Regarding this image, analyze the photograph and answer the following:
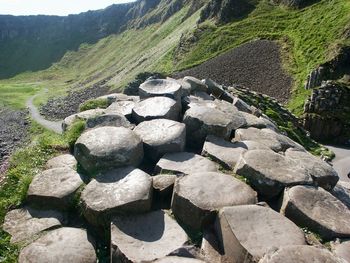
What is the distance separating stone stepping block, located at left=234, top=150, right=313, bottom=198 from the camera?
246 inches

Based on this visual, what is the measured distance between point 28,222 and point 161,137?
2810 millimetres

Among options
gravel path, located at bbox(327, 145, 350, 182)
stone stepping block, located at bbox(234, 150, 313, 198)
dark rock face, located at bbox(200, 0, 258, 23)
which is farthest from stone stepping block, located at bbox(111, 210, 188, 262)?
dark rock face, located at bbox(200, 0, 258, 23)

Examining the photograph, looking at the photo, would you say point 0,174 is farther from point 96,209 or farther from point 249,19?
point 249,19

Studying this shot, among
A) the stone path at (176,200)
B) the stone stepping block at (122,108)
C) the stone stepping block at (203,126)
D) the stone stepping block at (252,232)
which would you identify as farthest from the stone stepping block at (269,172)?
the stone stepping block at (122,108)

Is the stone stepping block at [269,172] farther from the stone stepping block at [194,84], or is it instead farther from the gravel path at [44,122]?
the gravel path at [44,122]

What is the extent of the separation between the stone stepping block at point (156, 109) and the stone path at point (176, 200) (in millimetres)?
331

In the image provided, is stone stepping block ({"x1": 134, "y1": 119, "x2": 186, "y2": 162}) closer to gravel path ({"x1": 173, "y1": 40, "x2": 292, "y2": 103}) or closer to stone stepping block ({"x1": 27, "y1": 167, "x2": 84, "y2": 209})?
stone stepping block ({"x1": 27, "y1": 167, "x2": 84, "y2": 209})

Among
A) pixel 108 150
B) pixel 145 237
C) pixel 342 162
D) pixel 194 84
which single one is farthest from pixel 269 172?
pixel 342 162

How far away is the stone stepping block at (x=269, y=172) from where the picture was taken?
624cm

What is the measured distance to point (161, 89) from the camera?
10.0m

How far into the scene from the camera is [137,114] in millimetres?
8641

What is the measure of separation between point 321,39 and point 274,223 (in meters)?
58.6

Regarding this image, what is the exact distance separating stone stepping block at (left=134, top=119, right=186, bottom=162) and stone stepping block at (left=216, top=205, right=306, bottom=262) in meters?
2.21

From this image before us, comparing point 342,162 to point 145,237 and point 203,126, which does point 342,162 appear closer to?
point 203,126
